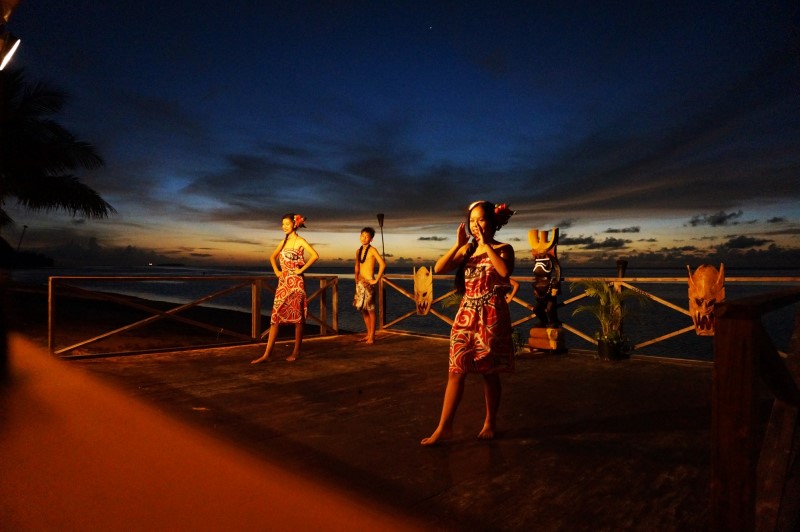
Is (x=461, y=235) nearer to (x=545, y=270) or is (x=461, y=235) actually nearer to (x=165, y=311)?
(x=545, y=270)

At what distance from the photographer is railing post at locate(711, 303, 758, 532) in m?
1.26

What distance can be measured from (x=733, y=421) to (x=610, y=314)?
16.5 feet

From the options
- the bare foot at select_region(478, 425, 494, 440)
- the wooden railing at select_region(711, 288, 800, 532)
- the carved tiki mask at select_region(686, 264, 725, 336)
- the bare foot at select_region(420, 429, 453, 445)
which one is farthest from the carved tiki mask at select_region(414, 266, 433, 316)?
the wooden railing at select_region(711, 288, 800, 532)

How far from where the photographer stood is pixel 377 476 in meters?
2.51

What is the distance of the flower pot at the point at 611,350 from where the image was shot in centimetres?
585

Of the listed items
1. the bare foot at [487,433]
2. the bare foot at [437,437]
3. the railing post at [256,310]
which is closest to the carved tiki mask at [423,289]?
the railing post at [256,310]

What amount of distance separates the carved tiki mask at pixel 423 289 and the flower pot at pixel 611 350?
2795mm

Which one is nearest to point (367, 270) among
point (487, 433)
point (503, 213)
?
point (503, 213)

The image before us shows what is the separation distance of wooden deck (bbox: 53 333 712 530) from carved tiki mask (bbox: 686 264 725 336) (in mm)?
500

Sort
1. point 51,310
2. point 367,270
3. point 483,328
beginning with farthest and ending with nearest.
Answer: point 367,270 → point 51,310 → point 483,328

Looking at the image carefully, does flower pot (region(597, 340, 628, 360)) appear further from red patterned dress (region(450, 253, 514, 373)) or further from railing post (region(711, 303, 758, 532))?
railing post (region(711, 303, 758, 532))

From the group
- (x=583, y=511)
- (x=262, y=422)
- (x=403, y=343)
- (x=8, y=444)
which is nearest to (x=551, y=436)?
(x=583, y=511)

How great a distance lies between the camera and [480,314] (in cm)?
296

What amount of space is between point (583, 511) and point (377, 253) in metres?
5.12
